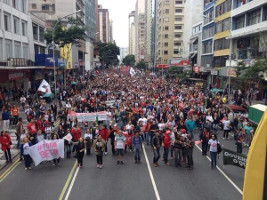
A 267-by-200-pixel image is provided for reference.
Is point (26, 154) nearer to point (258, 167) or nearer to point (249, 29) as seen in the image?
point (258, 167)

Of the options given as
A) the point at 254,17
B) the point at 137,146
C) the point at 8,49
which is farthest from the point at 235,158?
the point at 254,17

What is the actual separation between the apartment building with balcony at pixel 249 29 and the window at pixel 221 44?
66.6 inches

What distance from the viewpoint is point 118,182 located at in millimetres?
10977

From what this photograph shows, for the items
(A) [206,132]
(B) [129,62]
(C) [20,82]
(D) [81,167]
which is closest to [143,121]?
(A) [206,132]

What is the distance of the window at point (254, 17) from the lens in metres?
34.8

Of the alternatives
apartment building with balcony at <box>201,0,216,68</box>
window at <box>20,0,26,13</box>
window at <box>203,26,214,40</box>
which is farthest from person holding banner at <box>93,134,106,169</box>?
window at <box>203,26,214,40</box>

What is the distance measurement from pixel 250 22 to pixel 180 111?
2241 centimetres

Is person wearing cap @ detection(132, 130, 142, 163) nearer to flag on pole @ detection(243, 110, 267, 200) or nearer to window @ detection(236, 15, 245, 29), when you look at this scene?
flag on pole @ detection(243, 110, 267, 200)

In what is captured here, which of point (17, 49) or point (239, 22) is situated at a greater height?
point (239, 22)

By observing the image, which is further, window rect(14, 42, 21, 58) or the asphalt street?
window rect(14, 42, 21, 58)

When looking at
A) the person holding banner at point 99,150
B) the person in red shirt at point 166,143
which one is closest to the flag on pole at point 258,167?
the person holding banner at point 99,150

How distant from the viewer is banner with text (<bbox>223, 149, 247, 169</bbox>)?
428 inches

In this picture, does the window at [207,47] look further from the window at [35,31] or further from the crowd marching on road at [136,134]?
the crowd marching on road at [136,134]

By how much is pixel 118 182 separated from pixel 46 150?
373 centimetres
